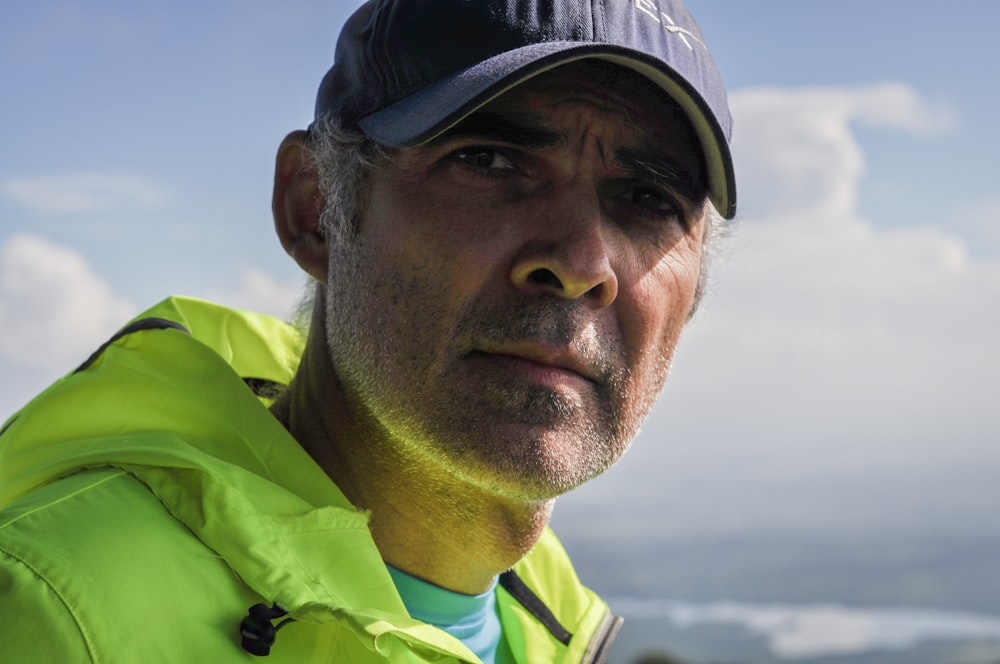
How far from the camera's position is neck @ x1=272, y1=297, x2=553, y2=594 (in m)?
2.41

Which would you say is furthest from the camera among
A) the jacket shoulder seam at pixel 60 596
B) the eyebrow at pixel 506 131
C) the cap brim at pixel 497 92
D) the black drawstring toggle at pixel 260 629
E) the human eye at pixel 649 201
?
the human eye at pixel 649 201

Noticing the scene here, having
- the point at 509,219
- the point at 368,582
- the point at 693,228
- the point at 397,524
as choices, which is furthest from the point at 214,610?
the point at 693,228

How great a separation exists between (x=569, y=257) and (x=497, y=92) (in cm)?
36

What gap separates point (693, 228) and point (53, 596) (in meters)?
1.64

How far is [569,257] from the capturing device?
87.7 inches

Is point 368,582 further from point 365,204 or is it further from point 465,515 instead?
point 365,204

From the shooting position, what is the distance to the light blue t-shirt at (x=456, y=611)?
2486 mm

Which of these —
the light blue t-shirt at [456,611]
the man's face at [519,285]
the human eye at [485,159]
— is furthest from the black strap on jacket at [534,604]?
the human eye at [485,159]

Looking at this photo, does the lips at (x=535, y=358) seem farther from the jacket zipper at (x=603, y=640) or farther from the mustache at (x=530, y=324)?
the jacket zipper at (x=603, y=640)

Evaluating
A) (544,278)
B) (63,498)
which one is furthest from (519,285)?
(63,498)

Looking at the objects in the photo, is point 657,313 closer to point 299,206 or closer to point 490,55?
point 490,55

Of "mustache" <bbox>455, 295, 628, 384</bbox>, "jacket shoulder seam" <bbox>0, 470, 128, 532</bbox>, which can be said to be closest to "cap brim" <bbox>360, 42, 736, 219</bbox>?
"mustache" <bbox>455, 295, 628, 384</bbox>

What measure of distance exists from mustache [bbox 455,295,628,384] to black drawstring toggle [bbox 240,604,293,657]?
717 mm

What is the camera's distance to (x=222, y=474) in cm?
194
